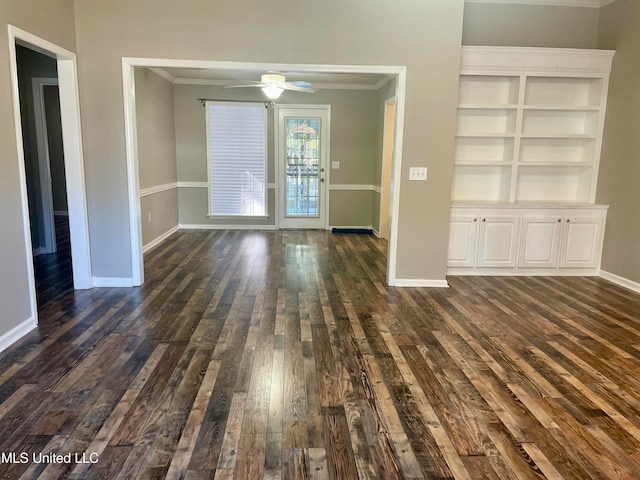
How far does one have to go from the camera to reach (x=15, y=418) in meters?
2.23

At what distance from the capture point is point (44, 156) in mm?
5645

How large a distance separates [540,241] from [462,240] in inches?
37.5

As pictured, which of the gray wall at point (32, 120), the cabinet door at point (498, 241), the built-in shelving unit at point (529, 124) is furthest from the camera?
the gray wall at point (32, 120)

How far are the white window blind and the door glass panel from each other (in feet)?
1.46

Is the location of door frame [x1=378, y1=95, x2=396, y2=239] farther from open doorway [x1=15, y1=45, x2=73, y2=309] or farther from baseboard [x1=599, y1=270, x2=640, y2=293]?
open doorway [x1=15, y1=45, x2=73, y2=309]

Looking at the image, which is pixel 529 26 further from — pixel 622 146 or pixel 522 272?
pixel 522 272

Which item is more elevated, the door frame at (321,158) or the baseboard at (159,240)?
the door frame at (321,158)

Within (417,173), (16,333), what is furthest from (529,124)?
(16,333)

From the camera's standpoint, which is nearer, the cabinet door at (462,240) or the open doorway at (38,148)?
the cabinet door at (462,240)

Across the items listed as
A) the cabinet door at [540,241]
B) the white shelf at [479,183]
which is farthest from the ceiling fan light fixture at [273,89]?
the cabinet door at [540,241]

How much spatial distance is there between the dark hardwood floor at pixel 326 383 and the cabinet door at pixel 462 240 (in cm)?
55

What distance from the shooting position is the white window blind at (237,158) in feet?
25.2

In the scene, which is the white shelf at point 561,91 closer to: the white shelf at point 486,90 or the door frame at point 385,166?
the white shelf at point 486,90

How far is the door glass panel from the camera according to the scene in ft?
25.7
